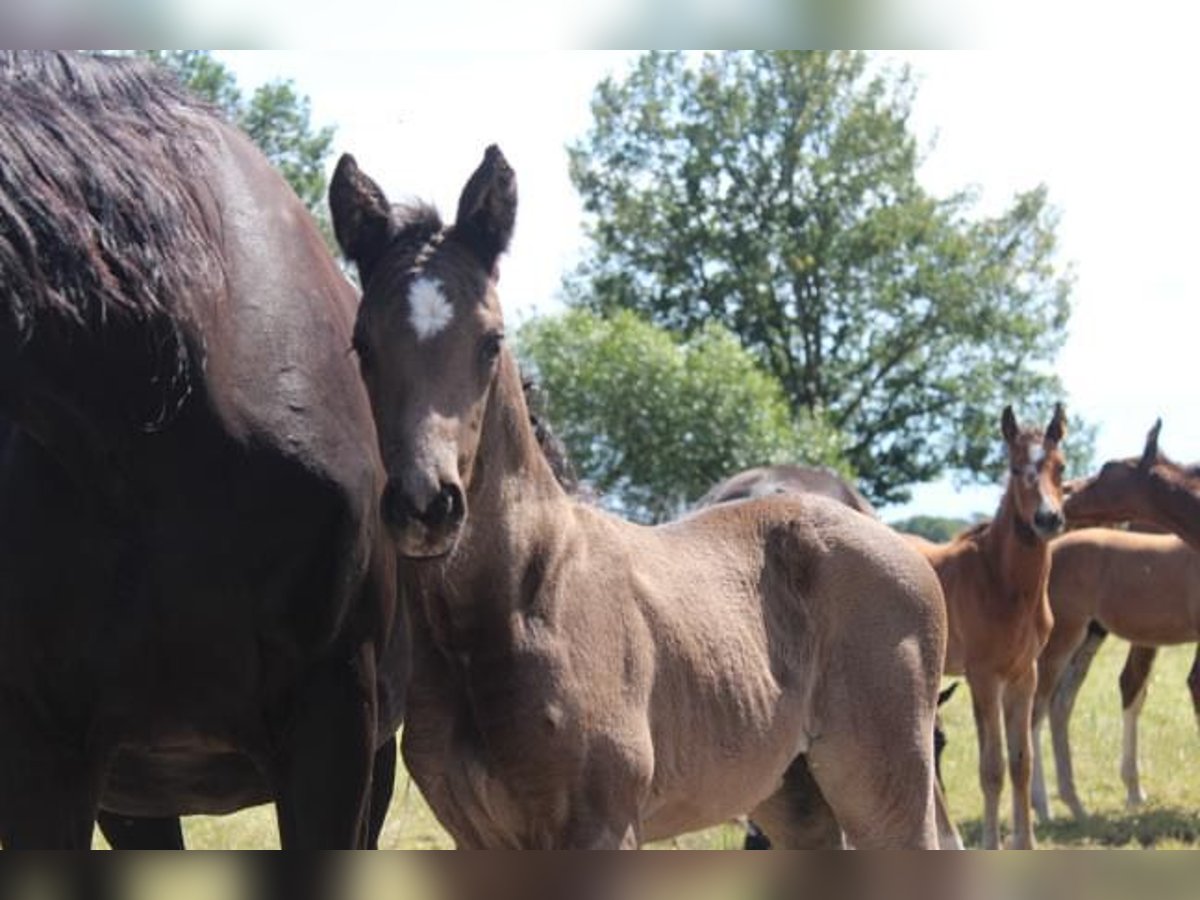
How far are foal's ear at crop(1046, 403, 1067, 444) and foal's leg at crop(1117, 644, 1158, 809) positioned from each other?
2.50 metres

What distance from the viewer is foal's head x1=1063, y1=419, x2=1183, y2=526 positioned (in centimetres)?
940

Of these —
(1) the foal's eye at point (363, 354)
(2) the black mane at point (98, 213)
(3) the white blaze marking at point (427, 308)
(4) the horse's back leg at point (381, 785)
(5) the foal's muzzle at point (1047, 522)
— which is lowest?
(4) the horse's back leg at point (381, 785)

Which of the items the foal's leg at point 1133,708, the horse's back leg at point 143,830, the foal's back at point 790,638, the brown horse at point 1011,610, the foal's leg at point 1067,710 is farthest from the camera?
the foal's leg at point 1067,710

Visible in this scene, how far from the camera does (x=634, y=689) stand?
3818 mm

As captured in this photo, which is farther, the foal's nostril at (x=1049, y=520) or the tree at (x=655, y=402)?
the tree at (x=655, y=402)

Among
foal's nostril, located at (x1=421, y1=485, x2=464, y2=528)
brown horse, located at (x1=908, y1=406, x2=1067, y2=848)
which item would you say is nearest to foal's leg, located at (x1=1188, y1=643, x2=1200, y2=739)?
brown horse, located at (x1=908, y1=406, x2=1067, y2=848)

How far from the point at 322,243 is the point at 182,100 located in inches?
19.6

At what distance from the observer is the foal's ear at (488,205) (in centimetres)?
340

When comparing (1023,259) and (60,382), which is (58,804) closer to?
(60,382)

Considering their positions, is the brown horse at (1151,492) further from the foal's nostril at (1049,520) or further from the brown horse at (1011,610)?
the foal's nostril at (1049,520)

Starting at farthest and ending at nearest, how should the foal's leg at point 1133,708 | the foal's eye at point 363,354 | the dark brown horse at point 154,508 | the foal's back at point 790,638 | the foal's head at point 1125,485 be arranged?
the foal's leg at point 1133,708 → the foal's head at point 1125,485 → the foal's back at point 790,638 → the foal's eye at point 363,354 → the dark brown horse at point 154,508

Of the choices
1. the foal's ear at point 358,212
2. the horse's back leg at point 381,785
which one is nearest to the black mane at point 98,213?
the foal's ear at point 358,212

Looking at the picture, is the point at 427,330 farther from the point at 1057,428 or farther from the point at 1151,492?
the point at 1151,492

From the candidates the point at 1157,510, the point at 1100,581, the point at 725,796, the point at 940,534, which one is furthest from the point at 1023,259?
the point at 725,796
